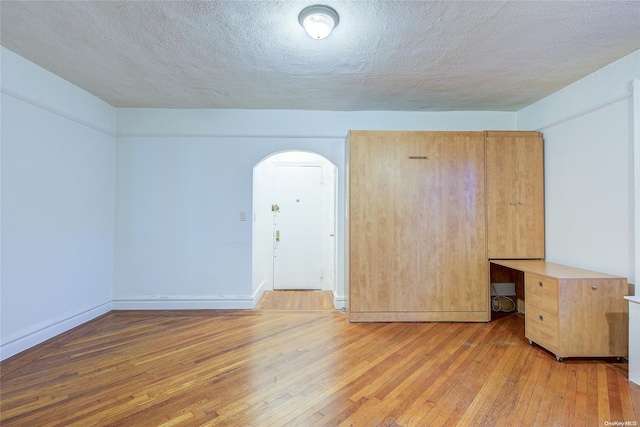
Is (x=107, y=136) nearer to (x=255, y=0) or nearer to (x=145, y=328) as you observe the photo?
(x=145, y=328)

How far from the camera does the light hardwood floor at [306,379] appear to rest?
67.4 inches

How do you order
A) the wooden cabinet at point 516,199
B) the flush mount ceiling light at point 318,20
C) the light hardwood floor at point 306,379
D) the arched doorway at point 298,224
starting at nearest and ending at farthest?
the light hardwood floor at point 306,379 → the flush mount ceiling light at point 318,20 → the wooden cabinet at point 516,199 → the arched doorway at point 298,224

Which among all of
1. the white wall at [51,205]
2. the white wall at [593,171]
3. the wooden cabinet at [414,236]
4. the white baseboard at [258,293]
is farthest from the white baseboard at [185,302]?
the white wall at [593,171]

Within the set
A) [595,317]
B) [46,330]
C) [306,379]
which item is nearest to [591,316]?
[595,317]

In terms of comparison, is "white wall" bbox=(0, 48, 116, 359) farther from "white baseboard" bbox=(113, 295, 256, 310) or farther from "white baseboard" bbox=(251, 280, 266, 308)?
"white baseboard" bbox=(251, 280, 266, 308)

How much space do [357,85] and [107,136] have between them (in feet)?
9.85

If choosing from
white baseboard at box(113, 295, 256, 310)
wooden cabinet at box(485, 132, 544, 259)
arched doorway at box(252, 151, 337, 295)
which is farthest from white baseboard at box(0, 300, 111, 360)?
wooden cabinet at box(485, 132, 544, 259)

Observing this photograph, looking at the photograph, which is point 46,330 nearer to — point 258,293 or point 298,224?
point 258,293

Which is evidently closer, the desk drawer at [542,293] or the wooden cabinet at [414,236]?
the desk drawer at [542,293]

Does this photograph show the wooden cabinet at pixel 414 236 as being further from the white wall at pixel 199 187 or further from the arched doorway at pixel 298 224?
the arched doorway at pixel 298 224

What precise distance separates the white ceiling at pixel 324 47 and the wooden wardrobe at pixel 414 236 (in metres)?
0.59

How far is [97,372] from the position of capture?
2186 mm

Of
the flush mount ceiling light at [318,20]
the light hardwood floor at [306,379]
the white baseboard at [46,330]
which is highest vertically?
the flush mount ceiling light at [318,20]

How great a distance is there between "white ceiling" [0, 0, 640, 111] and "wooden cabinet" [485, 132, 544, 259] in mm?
626
